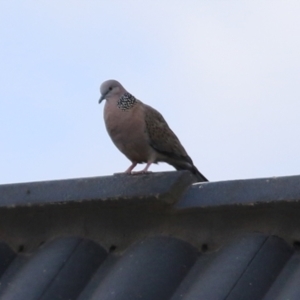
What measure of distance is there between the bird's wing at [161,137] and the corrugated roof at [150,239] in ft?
5.63

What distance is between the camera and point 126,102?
4504 millimetres

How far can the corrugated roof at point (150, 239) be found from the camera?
2297 mm

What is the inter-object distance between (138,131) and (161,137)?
8.8 inches

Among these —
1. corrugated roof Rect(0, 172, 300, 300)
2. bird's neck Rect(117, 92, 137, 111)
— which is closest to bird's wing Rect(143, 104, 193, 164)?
bird's neck Rect(117, 92, 137, 111)

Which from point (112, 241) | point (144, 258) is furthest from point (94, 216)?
point (144, 258)

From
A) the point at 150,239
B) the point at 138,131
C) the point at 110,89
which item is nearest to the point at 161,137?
the point at 138,131

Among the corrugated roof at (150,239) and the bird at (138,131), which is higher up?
the bird at (138,131)

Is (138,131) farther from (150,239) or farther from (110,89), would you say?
(150,239)

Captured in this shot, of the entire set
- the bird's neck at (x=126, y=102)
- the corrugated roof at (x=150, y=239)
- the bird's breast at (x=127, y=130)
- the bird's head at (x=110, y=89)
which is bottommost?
the corrugated roof at (x=150, y=239)

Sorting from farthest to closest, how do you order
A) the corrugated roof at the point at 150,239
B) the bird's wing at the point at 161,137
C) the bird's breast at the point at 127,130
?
the bird's wing at the point at 161,137
the bird's breast at the point at 127,130
the corrugated roof at the point at 150,239

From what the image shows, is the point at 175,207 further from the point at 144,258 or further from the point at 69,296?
the point at 69,296

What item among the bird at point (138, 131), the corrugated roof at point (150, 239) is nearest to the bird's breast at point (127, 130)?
the bird at point (138, 131)

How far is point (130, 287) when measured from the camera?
2.40 metres

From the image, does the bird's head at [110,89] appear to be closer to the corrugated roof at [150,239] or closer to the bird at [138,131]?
the bird at [138,131]
